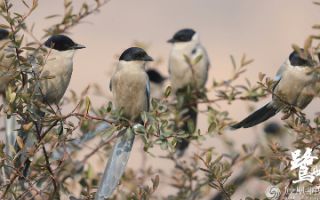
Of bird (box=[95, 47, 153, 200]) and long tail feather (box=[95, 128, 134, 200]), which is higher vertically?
bird (box=[95, 47, 153, 200])

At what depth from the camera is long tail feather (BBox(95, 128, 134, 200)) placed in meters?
3.95

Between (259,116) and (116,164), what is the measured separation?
0.91 metres

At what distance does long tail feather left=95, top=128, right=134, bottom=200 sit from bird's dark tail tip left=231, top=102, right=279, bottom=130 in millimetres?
686

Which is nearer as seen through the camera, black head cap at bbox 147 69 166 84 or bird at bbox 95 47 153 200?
bird at bbox 95 47 153 200

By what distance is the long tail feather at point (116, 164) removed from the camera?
3945mm

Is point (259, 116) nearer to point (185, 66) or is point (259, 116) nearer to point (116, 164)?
point (116, 164)

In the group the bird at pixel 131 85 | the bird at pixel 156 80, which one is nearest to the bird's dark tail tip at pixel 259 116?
the bird at pixel 131 85

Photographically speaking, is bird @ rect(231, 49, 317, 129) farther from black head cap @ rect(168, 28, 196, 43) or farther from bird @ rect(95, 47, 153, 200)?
black head cap @ rect(168, 28, 196, 43)

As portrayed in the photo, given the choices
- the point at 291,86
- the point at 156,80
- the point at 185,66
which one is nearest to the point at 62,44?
the point at 291,86

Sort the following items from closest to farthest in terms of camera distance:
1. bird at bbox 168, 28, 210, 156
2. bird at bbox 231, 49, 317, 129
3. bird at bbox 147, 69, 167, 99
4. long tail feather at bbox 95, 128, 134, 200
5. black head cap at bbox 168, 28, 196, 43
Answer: long tail feather at bbox 95, 128, 134, 200 → bird at bbox 231, 49, 317, 129 → bird at bbox 168, 28, 210, 156 → bird at bbox 147, 69, 167, 99 → black head cap at bbox 168, 28, 196, 43

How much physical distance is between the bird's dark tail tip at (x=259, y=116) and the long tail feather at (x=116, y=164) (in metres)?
0.69

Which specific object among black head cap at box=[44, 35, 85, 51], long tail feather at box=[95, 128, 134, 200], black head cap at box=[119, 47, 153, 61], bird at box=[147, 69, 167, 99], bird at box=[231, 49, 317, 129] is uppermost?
black head cap at box=[44, 35, 85, 51]

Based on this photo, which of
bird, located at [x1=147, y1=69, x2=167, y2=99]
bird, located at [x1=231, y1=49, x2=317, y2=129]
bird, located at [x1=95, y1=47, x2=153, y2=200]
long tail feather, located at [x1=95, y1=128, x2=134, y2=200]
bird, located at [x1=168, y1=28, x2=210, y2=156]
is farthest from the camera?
bird, located at [x1=147, y1=69, x2=167, y2=99]

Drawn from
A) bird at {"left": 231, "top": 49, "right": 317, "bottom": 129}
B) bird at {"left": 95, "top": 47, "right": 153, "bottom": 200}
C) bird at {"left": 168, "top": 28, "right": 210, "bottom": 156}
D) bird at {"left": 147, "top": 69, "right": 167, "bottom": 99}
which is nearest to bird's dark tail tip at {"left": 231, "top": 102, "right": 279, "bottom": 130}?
bird at {"left": 231, "top": 49, "right": 317, "bottom": 129}
